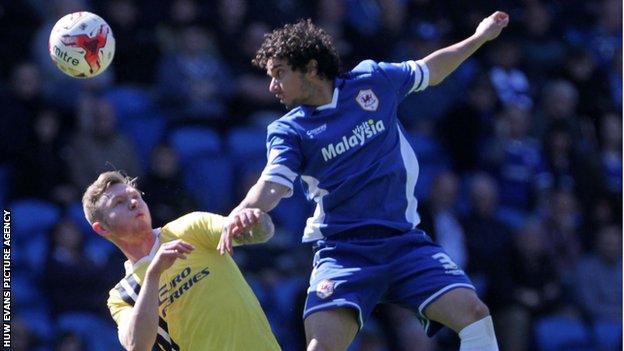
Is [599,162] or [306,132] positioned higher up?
[306,132]

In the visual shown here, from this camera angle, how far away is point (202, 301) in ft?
22.1

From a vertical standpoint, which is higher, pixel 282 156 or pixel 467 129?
pixel 282 156

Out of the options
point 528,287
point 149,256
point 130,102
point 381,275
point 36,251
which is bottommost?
point 528,287

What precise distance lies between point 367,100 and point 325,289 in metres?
1.02

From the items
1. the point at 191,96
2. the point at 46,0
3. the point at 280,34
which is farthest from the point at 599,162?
the point at 280,34

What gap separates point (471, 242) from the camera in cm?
1241

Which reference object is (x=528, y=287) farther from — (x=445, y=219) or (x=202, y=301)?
(x=202, y=301)

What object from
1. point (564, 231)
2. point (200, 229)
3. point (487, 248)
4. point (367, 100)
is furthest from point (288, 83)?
point (564, 231)

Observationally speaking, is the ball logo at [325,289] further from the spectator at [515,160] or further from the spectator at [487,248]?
the spectator at [515,160]

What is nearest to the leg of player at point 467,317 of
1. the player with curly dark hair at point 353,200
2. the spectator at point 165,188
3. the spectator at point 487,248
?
the player with curly dark hair at point 353,200

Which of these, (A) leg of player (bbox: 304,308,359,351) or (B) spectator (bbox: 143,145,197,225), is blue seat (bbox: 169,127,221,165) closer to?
(B) spectator (bbox: 143,145,197,225)

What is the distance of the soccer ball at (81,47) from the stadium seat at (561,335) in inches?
224

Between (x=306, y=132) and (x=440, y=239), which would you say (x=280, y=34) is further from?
(x=440, y=239)

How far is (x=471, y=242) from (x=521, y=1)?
3198 millimetres
